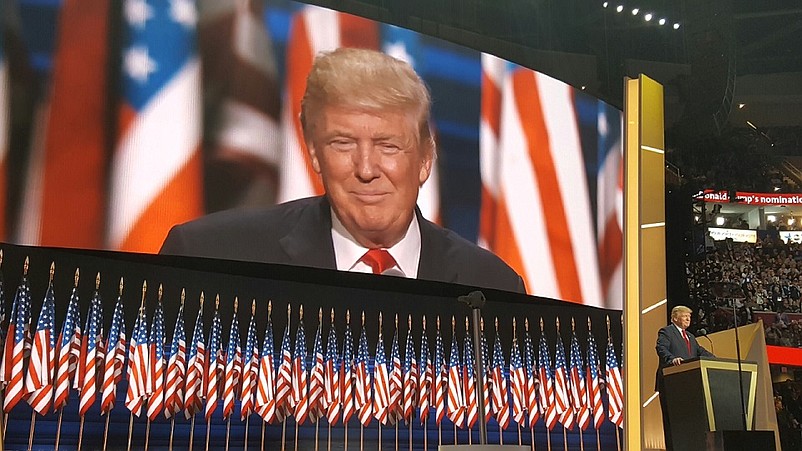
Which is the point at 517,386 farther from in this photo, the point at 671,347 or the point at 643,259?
the point at 671,347

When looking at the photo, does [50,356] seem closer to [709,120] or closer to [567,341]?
[567,341]

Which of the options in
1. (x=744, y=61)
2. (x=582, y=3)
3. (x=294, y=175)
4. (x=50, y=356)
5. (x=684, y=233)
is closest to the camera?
(x=50, y=356)

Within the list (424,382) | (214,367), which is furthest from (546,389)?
(214,367)

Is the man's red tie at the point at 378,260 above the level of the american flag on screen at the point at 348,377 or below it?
above

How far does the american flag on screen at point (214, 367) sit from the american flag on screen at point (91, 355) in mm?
1201

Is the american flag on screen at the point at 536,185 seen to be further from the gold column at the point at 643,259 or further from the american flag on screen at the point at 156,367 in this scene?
the american flag on screen at the point at 156,367

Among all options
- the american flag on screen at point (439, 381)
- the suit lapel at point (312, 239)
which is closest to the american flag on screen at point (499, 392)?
the american flag on screen at point (439, 381)

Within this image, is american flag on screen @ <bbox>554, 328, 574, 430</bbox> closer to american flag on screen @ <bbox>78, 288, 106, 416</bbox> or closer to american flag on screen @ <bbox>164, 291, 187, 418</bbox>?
american flag on screen @ <bbox>164, 291, 187, 418</bbox>

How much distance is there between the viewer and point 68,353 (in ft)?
28.2

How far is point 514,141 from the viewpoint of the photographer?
39.5ft

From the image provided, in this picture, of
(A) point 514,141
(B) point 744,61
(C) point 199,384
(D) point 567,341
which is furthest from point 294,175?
(B) point 744,61

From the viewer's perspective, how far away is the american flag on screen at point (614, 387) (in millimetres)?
11938

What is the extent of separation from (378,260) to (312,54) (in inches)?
114

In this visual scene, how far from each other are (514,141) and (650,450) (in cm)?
488
